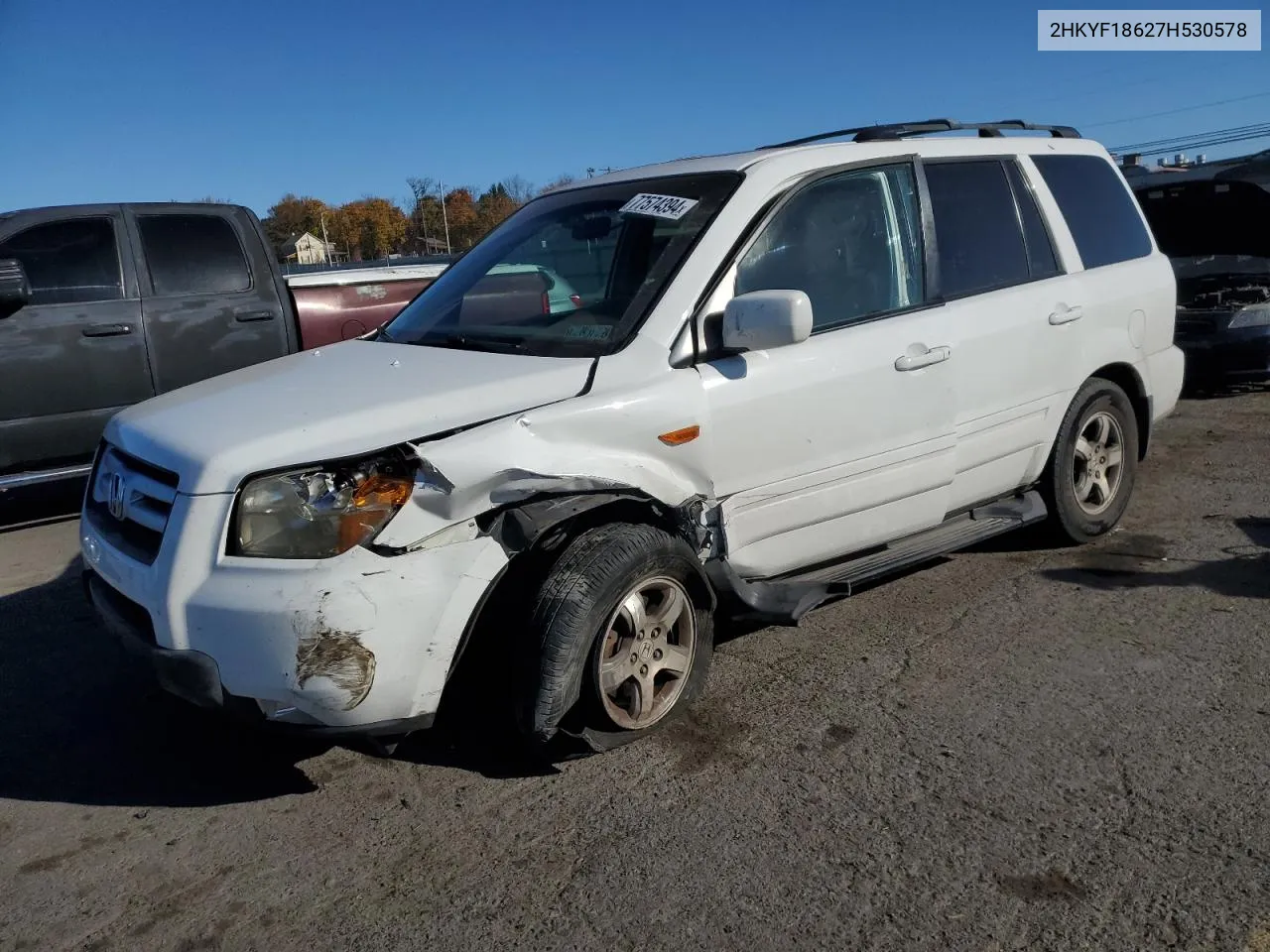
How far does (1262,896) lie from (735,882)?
1260 mm

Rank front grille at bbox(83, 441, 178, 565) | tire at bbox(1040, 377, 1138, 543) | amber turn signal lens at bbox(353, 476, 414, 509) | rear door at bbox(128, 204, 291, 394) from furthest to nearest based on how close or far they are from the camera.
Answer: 1. rear door at bbox(128, 204, 291, 394)
2. tire at bbox(1040, 377, 1138, 543)
3. front grille at bbox(83, 441, 178, 565)
4. amber turn signal lens at bbox(353, 476, 414, 509)

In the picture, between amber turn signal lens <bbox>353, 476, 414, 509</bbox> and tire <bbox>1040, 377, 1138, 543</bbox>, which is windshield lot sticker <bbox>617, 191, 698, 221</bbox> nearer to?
amber turn signal lens <bbox>353, 476, 414, 509</bbox>

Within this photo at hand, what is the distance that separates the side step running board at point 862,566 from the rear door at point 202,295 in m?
4.49

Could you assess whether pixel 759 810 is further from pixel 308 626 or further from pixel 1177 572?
pixel 1177 572

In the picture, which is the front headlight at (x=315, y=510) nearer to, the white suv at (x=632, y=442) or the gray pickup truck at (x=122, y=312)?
the white suv at (x=632, y=442)

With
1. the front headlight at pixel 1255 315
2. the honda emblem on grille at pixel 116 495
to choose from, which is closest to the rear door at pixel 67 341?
the honda emblem on grille at pixel 116 495

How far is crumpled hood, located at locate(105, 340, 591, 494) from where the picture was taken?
2.91 metres

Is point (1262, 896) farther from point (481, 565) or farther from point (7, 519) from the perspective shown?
point (7, 519)

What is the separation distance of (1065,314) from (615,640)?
2.70 m

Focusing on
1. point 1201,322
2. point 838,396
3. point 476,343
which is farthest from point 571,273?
point 1201,322

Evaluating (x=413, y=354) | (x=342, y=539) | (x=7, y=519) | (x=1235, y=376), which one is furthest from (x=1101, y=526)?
(x=7, y=519)

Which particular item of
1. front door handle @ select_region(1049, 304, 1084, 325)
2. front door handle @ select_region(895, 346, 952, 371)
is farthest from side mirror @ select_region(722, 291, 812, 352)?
front door handle @ select_region(1049, 304, 1084, 325)

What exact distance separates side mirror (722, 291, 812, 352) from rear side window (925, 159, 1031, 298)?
3.69 feet

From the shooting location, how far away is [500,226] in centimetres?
472
